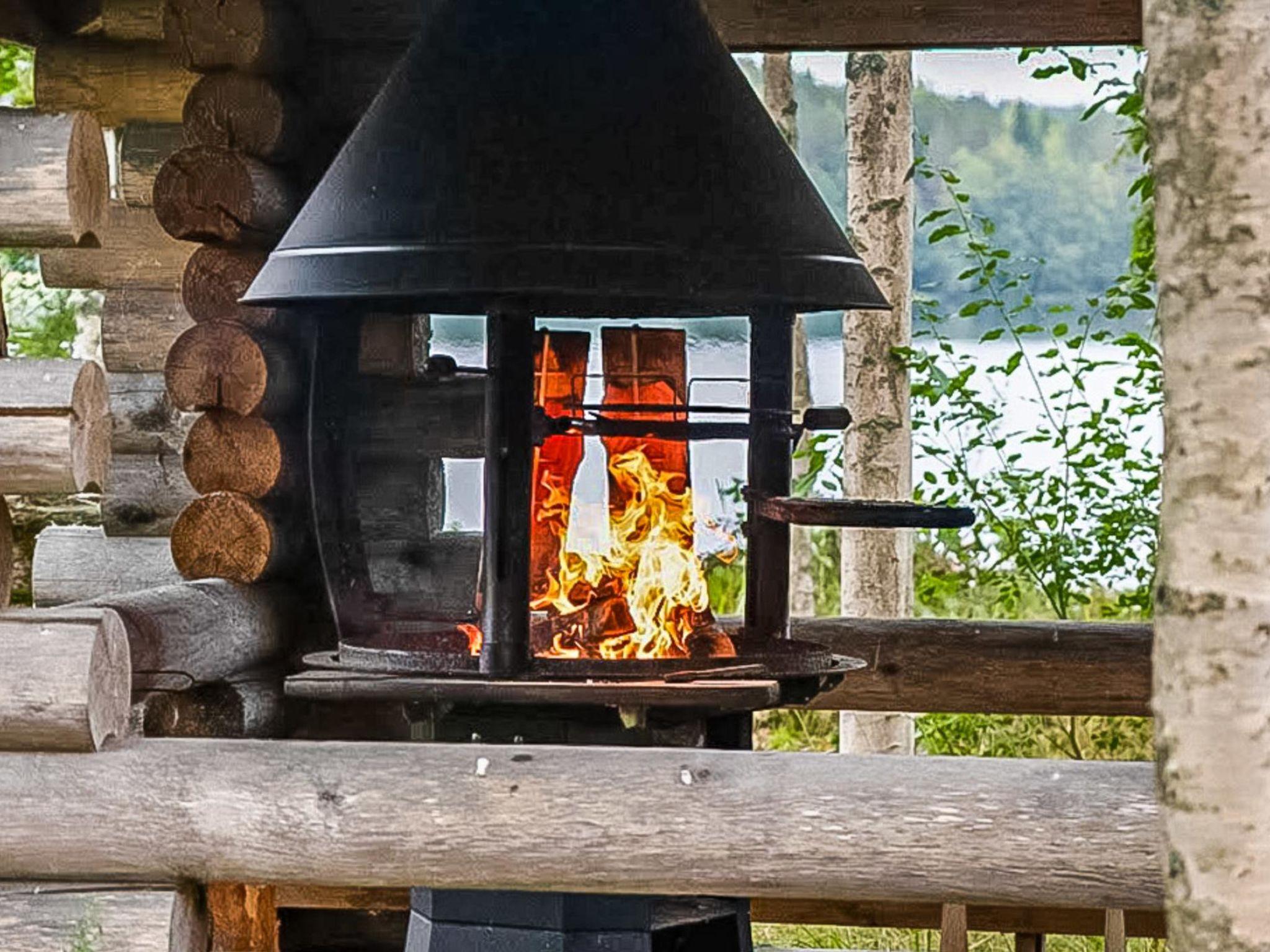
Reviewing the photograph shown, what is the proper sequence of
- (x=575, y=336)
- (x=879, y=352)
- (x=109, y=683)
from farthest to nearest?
(x=879, y=352), (x=575, y=336), (x=109, y=683)

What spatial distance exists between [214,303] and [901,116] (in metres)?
2.54

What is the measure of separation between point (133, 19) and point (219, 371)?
43.1 inches

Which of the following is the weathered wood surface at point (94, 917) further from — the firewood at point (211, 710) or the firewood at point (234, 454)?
the firewood at point (234, 454)

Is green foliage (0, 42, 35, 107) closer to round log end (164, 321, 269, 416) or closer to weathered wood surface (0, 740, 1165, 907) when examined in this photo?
round log end (164, 321, 269, 416)

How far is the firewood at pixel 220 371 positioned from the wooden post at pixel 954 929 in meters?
1.84

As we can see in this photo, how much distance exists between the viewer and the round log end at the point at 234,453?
193 inches

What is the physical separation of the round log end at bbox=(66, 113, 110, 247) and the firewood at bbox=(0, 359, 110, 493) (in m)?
0.22

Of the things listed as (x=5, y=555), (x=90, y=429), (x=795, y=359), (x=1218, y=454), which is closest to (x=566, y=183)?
(x=90, y=429)

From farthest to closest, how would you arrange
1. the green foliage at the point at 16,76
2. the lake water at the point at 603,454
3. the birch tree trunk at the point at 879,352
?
the green foliage at the point at 16,76 < the birch tree trunk at the point at 879,352 < the lake water at the point at 603,454

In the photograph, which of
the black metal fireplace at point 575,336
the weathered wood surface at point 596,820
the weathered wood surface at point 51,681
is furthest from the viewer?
the black metal fireplace at point 575,336

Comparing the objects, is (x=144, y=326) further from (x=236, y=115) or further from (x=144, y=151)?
(x=236, y=115)

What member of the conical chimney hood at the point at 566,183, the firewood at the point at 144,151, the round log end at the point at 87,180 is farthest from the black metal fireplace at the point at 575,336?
the firewood at the point at 144,151

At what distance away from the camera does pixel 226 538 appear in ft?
16.2

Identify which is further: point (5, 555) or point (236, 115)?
point (236, 115)
